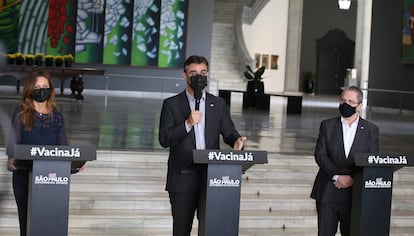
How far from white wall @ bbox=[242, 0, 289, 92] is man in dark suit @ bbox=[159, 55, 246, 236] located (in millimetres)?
27810

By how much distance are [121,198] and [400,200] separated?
2844 millimetres

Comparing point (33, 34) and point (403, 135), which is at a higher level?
point (33, 34)

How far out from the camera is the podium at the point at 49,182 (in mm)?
4406

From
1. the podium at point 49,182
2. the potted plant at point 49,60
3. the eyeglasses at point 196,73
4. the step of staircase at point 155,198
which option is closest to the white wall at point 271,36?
the potted plant at point 49,60

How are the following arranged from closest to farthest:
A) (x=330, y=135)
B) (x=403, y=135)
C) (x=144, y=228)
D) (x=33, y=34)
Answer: (x=330, y=135) → (x=144, y=228) → (x=403, y=135) → (x=33, y=34)

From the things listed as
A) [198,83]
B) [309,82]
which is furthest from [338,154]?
[309,82]

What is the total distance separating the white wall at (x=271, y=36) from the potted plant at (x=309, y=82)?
8.02 ft

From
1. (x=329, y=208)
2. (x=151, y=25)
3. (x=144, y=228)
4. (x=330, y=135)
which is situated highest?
(x=151, y=25)

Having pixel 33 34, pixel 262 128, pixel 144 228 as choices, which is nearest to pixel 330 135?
pixel 144 228

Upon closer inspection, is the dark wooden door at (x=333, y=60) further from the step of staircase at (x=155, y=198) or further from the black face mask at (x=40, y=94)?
the black face mask at (x=40, y=94)

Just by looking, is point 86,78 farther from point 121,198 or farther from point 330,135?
point 330,135

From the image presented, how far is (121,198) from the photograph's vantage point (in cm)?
764

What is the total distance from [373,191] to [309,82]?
106 ft

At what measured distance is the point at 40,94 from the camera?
194 inches
